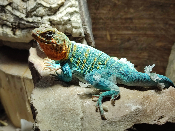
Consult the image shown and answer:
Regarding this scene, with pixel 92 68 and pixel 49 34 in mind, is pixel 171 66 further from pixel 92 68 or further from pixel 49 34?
pixel 49 34

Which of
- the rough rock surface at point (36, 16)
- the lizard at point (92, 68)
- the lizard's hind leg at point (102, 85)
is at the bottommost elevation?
the lizard's hind leg at point (102, 85)

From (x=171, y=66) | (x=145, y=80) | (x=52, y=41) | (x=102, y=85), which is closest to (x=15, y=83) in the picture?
(x=52, y=41)

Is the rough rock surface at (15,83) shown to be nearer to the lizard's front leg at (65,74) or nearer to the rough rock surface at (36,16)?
the rough rock surface at (36,16)

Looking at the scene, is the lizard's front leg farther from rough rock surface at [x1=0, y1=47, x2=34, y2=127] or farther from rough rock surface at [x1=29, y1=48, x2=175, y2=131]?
rough rock surface at [x1=0, y1=47, x2=34, y2=127]

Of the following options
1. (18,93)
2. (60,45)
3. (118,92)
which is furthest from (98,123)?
(18,93)

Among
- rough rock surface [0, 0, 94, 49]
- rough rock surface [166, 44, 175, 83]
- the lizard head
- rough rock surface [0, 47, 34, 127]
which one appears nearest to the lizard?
the lizard head

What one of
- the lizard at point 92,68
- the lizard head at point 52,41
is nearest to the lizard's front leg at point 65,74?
the lizard at point 92,68

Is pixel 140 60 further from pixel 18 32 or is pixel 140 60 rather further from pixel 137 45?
pixel 18 32
